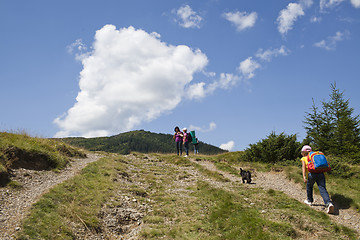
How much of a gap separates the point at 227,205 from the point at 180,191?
3.96m

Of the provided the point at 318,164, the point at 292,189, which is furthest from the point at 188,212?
the point at 292,189

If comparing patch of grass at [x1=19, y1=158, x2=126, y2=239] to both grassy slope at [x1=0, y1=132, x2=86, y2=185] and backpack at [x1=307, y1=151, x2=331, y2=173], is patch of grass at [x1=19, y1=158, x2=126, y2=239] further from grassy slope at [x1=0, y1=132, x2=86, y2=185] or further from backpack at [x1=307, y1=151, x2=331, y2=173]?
backpack at [x1=307, y1=151, x2=331, y2=173]

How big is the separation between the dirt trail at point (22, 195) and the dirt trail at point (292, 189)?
36.7 feet

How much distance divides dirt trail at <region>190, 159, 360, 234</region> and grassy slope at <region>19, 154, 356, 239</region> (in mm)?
699

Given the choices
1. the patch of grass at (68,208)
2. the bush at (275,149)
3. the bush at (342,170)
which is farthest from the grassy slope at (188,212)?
the bush at (275,149)

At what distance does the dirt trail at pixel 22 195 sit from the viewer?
8.12 meters

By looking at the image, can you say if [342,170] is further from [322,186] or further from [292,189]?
[322,186]

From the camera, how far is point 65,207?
33.4 feet

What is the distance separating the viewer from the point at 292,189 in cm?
1389

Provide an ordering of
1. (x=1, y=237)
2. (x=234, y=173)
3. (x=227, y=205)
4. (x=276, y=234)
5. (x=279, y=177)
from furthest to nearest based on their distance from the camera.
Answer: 1. (x=234, y=173)
2. (x=279, y=177)
3. (x=227, y=205)
4. (x=276, y=234)
5. (x=1, y=237)

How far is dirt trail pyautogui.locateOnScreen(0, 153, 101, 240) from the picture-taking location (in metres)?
8.12

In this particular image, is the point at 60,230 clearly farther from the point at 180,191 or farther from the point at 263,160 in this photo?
the point at 263,160

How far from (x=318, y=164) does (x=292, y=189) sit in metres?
4.26

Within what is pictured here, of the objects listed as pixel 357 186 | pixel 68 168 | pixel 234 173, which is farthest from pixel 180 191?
pixel 357 186
